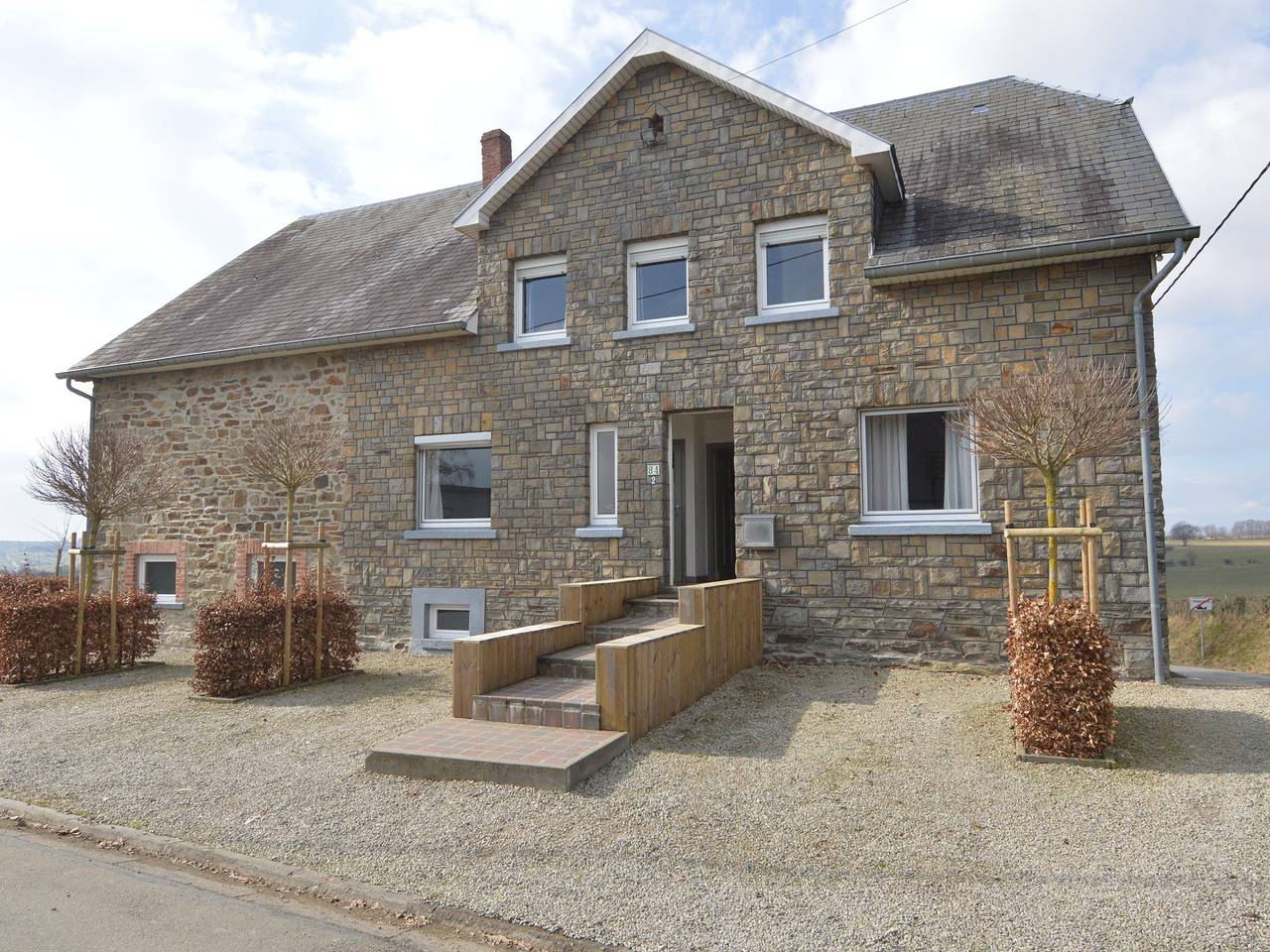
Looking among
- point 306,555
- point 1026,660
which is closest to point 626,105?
point 306,555

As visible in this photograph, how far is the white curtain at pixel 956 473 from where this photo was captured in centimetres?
954

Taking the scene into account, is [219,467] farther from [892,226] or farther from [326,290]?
[892,226]

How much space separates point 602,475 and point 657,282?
2632 millimetres

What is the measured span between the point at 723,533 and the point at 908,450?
374 cm

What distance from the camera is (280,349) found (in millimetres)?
12711

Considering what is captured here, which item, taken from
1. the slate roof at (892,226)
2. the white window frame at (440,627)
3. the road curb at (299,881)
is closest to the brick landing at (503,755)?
the road curb at (299,881)

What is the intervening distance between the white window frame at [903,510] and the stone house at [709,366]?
4cm

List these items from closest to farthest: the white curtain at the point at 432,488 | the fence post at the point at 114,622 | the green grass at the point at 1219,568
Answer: the fence post at the point at 114,622 < the white curtain at the point at 432,488 < the green grass at the point at 1219,568

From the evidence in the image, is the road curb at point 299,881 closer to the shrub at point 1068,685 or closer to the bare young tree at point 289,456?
the shrub at point 1068,685

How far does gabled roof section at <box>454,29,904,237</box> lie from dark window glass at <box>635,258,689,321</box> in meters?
2.11

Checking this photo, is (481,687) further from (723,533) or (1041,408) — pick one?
(723,533)

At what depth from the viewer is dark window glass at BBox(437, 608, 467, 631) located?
11.8 metres

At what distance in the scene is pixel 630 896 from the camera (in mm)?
4035

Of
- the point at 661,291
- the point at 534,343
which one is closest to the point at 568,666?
the point at 534,343
